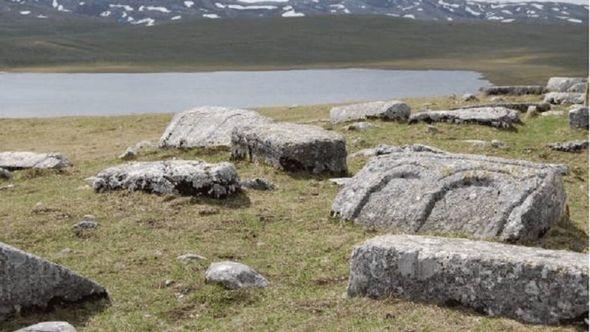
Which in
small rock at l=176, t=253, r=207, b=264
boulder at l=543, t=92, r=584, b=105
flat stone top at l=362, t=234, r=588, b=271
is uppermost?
flat stone top at l=362, t=234, r=588, b=271

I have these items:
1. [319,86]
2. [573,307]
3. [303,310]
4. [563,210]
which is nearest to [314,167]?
[563,210]

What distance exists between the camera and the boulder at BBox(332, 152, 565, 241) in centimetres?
1456

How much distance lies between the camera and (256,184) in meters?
20.2

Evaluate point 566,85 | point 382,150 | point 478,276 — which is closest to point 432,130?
point 382,150

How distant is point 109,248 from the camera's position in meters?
14.8

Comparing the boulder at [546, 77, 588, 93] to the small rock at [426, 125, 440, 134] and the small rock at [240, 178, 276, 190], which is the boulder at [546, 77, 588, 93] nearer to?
the small rock at [426, 125, 440, 134]

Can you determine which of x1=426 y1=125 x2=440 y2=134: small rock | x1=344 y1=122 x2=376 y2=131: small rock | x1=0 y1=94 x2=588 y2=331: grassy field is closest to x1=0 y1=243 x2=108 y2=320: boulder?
x1=0 y1=94 x2=588 y2=331: grassy field

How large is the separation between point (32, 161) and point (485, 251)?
17.6 meters

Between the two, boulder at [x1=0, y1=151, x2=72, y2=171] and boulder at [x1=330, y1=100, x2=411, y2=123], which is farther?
boulder at [x1=330, y1=100, x2=411, y2=123]

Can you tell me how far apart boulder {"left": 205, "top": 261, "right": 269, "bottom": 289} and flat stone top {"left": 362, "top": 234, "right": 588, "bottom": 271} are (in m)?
1.99

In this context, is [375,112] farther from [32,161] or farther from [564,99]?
[32,161]

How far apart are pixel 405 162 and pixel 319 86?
2868 inches

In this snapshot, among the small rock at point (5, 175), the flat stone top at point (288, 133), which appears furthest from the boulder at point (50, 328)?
the small rock at point (5, 175)

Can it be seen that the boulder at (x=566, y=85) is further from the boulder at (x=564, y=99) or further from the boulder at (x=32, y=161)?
the boulder at (x=32, y=161)
